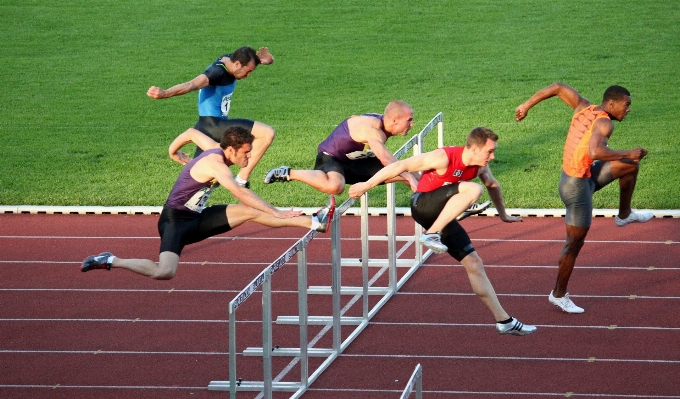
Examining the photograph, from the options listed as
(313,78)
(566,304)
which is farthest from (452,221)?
(313,78)

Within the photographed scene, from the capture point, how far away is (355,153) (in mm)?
10336

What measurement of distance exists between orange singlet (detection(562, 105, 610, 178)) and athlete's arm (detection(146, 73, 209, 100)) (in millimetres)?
3340

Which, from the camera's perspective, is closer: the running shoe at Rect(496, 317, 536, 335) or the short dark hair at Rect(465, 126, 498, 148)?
the short dark hair at Rect(465, 126, 498, 148)

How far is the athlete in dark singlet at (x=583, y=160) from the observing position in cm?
941

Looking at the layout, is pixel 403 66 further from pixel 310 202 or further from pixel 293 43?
pixel 310 202

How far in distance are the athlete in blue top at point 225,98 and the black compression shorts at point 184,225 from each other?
62.6 inches

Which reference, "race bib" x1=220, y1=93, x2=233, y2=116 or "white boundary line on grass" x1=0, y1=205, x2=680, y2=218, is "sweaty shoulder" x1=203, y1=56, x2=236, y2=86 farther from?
"white boundary line on grass" x1=0, y1=205, x2=680, y2=218

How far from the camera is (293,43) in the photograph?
22031mm

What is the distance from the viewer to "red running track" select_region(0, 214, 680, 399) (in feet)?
29.5

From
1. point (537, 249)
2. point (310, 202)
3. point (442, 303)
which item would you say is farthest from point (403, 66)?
point (442, 303)

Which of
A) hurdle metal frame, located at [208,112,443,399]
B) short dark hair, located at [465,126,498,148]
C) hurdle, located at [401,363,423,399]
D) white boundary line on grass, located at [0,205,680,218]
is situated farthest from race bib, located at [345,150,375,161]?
hurdle, located at [401,363,423,399]

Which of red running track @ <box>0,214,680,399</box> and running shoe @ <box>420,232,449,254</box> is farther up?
running shoe @ <box>420,232,449,254</box>

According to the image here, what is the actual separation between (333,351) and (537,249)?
3.55 meters

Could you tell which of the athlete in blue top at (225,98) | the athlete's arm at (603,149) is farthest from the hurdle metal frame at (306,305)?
the athlete's arm at (603,149)
